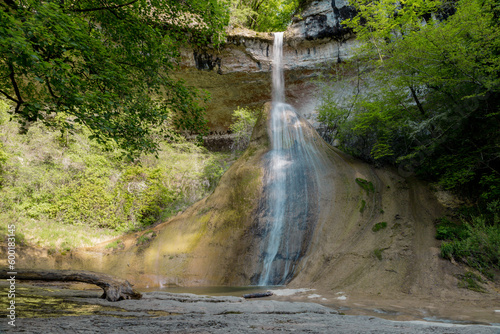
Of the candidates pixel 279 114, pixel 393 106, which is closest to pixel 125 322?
pixel 393 106

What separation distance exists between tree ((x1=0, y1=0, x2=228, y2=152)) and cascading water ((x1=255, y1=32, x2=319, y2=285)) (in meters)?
4.96

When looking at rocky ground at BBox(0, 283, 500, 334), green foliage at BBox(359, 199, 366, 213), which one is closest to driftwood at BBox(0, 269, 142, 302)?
rocky ground at BBox(0, 283, 500, 334)

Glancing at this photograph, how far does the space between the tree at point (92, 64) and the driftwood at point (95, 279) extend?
2470 millimetres

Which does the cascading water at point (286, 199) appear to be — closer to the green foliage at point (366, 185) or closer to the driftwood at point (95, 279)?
the green foliage at point (366, 185)

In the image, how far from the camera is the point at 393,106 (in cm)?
1084

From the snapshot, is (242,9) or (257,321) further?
(242,9)

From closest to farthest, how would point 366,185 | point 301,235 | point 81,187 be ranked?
point 301,235 → point 366,185 → point 81,187

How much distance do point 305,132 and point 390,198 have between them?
492 cm

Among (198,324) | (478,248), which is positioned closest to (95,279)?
(198,324)

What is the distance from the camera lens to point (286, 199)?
35.9 ft

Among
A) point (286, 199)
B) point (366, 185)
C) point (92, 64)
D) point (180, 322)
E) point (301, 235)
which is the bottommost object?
point (180, 322)

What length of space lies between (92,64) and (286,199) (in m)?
7.88

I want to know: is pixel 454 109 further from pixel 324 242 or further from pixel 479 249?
pixel 324 242

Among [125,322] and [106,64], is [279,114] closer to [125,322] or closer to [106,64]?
[106,64]
